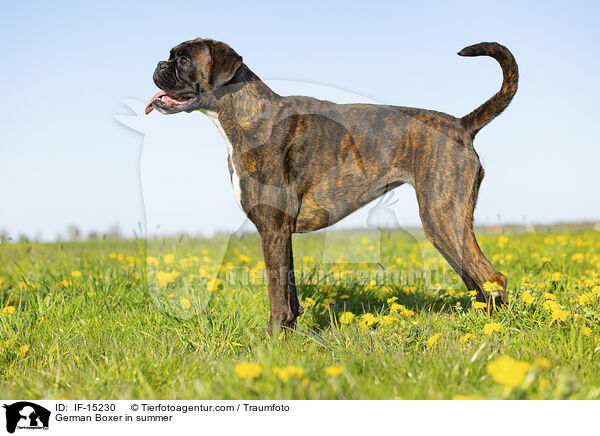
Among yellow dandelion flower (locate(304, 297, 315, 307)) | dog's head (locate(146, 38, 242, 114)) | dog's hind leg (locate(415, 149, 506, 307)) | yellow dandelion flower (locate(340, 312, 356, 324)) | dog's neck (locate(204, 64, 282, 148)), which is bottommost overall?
yellow dandelion flower (locate(304, 297, 315, 307))

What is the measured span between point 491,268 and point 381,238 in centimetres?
325

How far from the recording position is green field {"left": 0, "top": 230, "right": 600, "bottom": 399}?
2.18 meters

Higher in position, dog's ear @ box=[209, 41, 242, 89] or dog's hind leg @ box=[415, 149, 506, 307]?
dog's ear @ box=[209, 41, 242, 89]

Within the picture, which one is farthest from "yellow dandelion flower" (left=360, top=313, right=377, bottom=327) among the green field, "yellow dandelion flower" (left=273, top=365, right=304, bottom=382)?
"yellow dandelion flower" (left=273, top=365, right=304, bottom=382)

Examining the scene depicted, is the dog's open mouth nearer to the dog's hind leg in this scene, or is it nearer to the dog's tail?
the dog's hind leg

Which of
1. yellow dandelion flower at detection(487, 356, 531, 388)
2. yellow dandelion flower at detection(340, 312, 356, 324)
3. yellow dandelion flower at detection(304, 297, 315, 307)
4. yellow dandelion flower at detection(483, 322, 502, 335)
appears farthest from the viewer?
yellow dandelion flower at detection(304, 297, 315, 307)

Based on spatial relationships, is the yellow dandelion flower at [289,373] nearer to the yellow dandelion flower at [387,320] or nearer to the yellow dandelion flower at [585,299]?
the yellow dandelion flower at [387,320]

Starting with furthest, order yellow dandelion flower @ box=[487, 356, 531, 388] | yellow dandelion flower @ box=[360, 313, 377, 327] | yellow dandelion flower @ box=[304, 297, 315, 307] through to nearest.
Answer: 1. yellow dandelion flower @ box=[304, 297, 315, 307]
2. yellow dandelion flower @ box=[360, 313, 377, 327]
3. yellow dandelion flower @ box=[487, 356, 531, 388]

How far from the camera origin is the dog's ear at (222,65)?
3.55 m

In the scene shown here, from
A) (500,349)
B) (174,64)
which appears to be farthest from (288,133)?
(500,349)

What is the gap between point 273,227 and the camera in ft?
11.7
